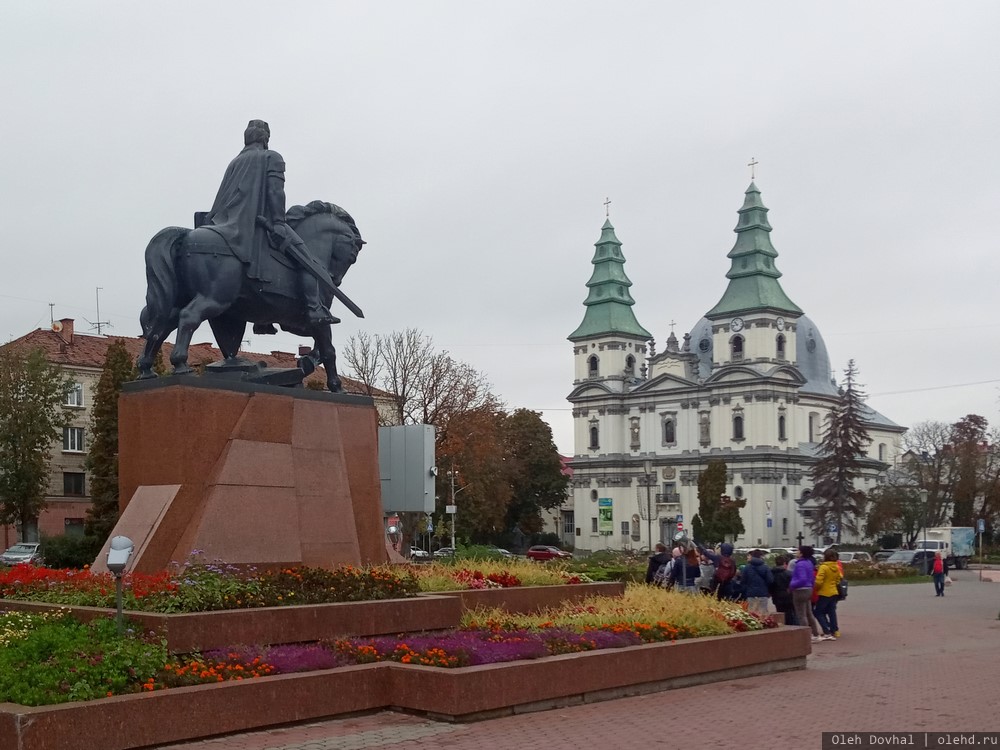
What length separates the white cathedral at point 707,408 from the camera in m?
105

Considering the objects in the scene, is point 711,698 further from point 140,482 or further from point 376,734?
point 140,482

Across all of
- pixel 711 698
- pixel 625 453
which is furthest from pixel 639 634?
pixel 625 453

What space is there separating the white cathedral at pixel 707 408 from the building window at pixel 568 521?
0.48 feet

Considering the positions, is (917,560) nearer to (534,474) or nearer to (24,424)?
(24,424)

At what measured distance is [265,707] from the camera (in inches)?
413

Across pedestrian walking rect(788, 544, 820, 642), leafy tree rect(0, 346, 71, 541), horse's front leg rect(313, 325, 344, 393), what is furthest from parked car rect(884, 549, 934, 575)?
horse's front leg rect(313, 325, 344, 393)

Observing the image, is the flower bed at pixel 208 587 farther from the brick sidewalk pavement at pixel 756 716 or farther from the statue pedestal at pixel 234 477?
the brick sidewalk pavement at pixel 756 716

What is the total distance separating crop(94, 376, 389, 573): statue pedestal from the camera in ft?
46.6

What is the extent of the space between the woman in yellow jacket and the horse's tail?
39.1 feet

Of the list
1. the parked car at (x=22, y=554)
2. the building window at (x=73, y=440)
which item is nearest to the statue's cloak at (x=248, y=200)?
the parked car at (x=22, y=554)

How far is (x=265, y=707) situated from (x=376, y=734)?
100 centimetres

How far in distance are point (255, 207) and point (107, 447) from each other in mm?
37486

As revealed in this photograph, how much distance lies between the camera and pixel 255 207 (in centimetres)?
1584

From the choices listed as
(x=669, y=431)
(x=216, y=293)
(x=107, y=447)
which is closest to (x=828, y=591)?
(x=216, y=293)
